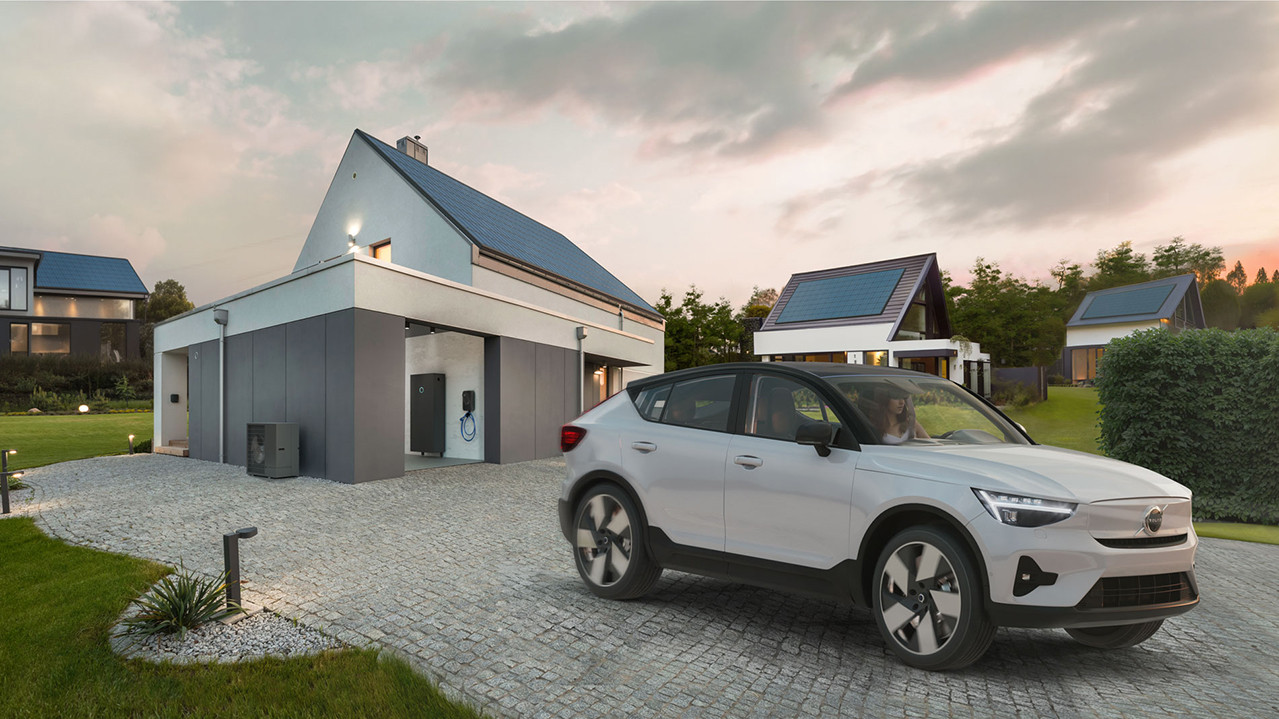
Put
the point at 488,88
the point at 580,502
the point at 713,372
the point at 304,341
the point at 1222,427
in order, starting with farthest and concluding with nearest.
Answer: the point at 488,88 < the point at 304,341 < the point at 1222,427 < the point at 580,502 < the point at 713,372

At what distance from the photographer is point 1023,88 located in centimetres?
1631

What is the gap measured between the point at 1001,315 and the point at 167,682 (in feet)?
188

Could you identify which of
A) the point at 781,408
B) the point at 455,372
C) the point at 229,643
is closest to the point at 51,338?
the point at 455,372

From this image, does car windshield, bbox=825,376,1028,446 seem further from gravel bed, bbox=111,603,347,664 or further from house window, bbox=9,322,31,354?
house window, bbox=9,322,31,354

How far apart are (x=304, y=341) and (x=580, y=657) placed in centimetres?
1074

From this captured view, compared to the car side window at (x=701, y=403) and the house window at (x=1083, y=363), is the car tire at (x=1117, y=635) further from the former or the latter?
the house window at (x=1083, y=363)

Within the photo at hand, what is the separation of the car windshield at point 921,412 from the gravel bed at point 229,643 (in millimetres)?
3582

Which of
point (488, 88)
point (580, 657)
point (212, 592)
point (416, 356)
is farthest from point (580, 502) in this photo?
point (488, 88)

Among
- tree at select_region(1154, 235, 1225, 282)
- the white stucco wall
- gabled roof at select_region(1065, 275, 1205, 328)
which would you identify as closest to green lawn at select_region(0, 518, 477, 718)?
the white stucco wall

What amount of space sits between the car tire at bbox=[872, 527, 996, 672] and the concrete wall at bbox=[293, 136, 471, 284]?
14.9 metres

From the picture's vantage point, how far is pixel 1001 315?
5053cm

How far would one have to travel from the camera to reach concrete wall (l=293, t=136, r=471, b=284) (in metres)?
17.2

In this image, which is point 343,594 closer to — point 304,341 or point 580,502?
point 580,502

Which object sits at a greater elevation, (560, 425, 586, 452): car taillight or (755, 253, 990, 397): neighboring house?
(755, 253, 990, 397): neighboring house
